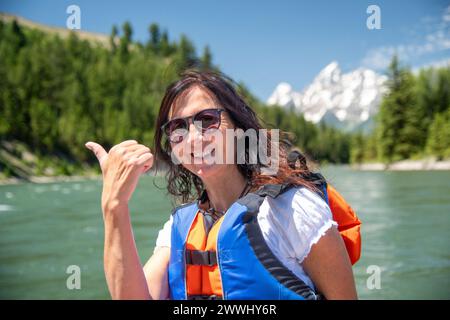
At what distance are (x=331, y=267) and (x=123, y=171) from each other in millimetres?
630

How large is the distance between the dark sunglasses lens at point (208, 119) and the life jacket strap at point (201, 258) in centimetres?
39

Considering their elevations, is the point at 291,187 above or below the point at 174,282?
above

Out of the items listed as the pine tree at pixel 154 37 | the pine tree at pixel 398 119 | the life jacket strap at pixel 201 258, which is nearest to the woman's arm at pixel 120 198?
the life jacket strap at pixel 201 258

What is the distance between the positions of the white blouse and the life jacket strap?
207 millimetres

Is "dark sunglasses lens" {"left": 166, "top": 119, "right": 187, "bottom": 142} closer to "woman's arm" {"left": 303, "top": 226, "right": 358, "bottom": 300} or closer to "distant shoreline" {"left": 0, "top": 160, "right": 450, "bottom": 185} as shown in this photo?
"woman's arm" {"left": 303, "top": 226, "right": 358, "bottom": 300}

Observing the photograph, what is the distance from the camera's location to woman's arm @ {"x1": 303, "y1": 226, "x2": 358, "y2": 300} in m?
1.26

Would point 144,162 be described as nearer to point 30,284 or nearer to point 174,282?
point 174,282

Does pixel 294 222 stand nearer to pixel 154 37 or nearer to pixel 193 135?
pixel 193 135

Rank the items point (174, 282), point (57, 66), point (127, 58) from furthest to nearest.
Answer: point (127, 58), point (57, 66), point (174, 282)

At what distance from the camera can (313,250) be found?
1.26 metres
